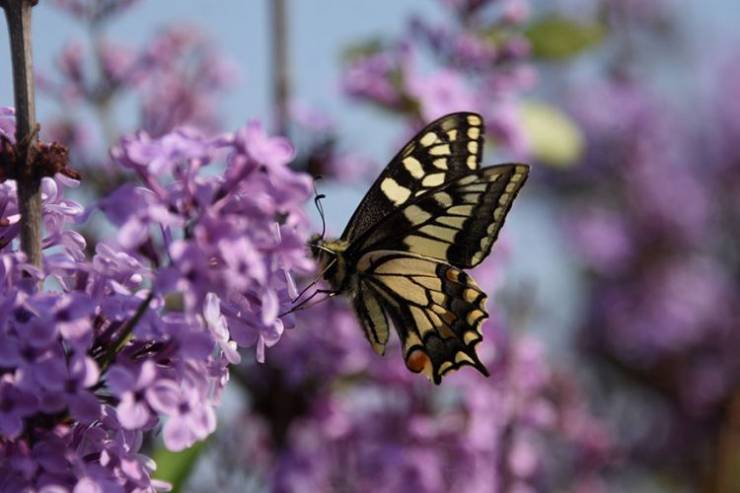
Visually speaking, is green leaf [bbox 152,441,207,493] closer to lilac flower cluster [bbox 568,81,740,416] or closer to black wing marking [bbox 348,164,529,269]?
black wing marking [bbox 348,164,529,269]

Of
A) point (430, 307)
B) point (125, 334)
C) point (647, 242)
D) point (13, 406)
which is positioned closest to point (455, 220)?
point (430, 307)

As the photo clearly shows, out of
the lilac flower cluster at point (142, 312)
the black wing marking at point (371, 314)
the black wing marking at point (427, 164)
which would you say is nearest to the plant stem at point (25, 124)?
the lilac flower cluster at point (142, 312)

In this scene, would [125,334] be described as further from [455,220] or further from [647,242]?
[647,242]

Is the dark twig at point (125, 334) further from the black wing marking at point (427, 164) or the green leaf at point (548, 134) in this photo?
the green leaf at point (548, 134)

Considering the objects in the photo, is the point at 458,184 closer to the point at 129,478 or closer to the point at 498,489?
the point at 129,478

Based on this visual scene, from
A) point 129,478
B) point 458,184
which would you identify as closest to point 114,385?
point 129,478
